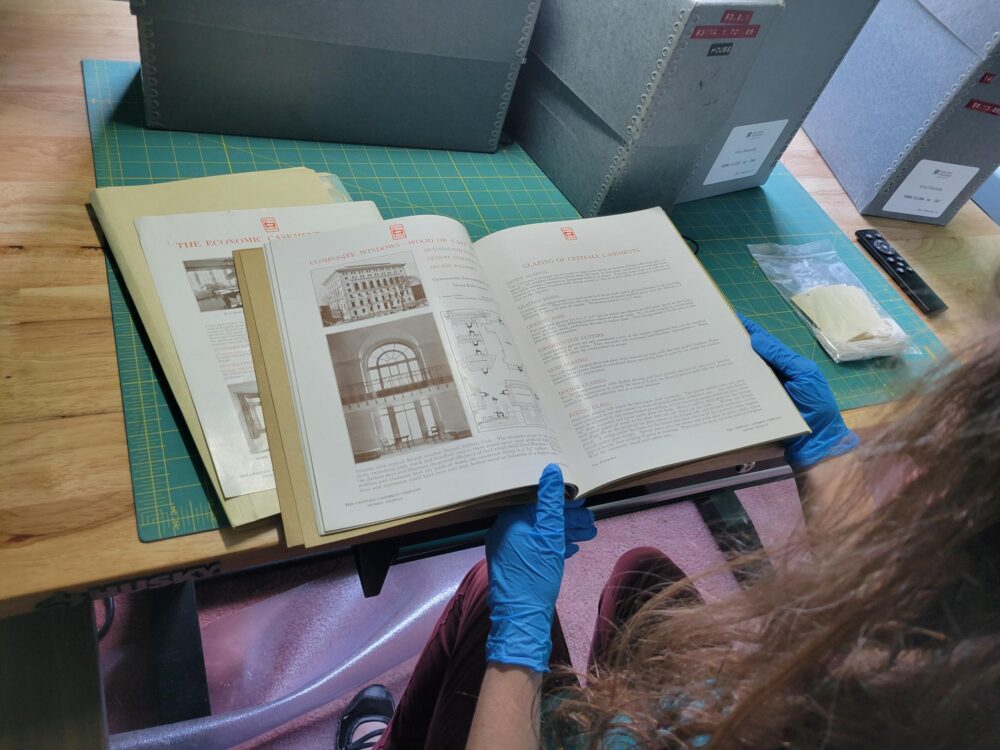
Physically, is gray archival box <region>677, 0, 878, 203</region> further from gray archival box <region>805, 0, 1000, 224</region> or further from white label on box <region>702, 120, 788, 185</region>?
gray archival box <region>805, 0, 1000, 224</region>

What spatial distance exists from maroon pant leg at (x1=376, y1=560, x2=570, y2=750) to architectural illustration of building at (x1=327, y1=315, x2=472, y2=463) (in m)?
0.28

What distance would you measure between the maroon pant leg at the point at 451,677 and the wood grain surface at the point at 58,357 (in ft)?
0.97

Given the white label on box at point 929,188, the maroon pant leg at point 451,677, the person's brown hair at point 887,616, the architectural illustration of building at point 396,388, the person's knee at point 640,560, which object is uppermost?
the white label on box at point 929,188

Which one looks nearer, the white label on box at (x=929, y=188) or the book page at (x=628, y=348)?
the book page at (x=628, y=348)

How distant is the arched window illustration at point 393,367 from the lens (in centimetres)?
62

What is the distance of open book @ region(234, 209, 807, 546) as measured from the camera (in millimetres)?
572

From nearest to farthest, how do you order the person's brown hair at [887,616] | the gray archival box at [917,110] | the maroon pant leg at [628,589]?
the person's brown hair at [887,616] → the maroon pant leg at [628,589] → the gray archival box at [917,110]

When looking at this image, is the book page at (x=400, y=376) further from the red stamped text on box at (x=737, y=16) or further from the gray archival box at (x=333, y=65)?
the red stamped text on box at (x=737, y=16)

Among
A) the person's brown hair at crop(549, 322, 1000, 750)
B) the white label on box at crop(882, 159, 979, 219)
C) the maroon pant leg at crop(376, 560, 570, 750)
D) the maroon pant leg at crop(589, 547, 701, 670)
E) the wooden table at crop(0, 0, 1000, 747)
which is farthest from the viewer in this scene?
the white label on box at crop(882, 159, 979, 219)

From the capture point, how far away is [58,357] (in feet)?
2.02

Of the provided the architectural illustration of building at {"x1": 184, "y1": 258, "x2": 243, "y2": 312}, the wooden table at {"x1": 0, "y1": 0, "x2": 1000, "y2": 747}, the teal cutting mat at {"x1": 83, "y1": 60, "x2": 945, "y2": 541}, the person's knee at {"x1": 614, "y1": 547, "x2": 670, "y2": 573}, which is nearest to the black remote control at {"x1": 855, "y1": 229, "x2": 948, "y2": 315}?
the teal cutting mat at {"x1": 83, "y1": 60, "x2": 945, "y2": 541}

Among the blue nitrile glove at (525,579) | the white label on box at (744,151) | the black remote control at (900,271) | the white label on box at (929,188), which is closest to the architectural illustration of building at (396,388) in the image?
the blue nitrile glove at (525,579)

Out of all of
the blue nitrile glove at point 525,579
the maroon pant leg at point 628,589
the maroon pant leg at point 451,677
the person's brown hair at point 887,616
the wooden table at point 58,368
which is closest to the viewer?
the person's brown hair at point 887,616

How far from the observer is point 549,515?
2.02 ft
